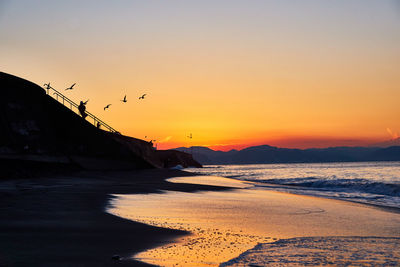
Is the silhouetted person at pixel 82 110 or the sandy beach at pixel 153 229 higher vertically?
the silhouetted person at pixel 82 110

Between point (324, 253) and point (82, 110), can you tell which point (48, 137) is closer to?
point (82, 110)

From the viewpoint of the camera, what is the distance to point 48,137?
108 ft

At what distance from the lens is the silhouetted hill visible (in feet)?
96.7

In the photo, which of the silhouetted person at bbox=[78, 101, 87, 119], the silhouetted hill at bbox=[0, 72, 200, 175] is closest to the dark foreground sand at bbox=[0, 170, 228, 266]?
the silhouetted hill at bbox=[0, 72, 200, 175]

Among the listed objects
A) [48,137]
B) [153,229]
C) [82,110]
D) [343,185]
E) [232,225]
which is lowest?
[343,185]

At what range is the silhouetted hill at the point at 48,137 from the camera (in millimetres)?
29484

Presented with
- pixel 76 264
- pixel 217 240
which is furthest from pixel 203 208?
pixel 76 264

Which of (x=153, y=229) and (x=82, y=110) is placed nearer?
(x=153, y=229)

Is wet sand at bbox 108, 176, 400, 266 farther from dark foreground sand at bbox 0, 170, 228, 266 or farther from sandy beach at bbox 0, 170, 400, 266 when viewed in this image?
dark foreground sand at bbox 0, 170, 228, 266

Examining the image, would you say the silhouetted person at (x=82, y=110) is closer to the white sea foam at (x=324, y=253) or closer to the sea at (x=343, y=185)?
the sea at (x=343, y=185)

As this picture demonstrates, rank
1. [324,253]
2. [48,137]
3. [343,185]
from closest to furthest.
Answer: [324,253], [343,185], [48,137]

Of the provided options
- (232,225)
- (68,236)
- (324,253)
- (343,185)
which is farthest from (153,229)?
(343,185)

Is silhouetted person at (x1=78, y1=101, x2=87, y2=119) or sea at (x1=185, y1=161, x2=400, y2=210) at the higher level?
silhouetted person at (x1=78, y1=101, x2=87, y2=119)

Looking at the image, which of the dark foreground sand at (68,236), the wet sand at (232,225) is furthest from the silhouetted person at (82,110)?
the dark foreground sand at (68,236)
